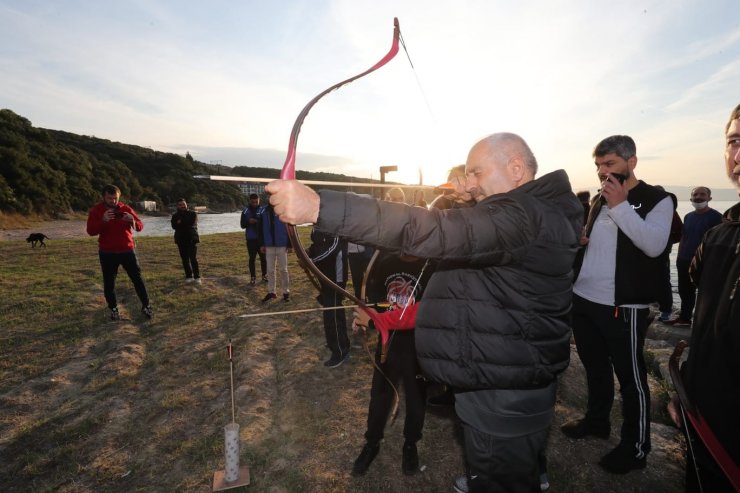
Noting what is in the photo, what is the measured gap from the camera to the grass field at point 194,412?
10.6 ft

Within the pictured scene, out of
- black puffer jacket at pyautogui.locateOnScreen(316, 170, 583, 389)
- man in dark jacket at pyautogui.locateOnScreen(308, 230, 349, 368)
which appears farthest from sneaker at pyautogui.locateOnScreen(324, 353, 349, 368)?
black puffer jacket at pyautogui.locateOnScreen(316, 170, 583, 389)

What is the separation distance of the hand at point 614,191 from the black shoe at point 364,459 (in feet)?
9.69

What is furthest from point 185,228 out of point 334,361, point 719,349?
point 719,349

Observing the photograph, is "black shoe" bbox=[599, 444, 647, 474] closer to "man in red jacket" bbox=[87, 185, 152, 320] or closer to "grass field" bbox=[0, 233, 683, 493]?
"grass field" bbox=[0, 233, 683, 493]

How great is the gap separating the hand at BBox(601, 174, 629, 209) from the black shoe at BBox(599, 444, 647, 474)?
217 cm

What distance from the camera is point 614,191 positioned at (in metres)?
2.82

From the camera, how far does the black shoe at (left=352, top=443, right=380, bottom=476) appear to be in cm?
328

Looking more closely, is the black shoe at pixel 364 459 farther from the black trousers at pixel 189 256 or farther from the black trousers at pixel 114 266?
the black trousers at pixel 189 256

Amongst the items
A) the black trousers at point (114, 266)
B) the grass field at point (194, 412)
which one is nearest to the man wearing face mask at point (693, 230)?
the grass field at point (194, 412)

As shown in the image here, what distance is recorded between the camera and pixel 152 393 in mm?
4652

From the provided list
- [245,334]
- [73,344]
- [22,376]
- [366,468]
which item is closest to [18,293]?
[73,344]

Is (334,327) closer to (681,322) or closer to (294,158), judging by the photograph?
(294,158)

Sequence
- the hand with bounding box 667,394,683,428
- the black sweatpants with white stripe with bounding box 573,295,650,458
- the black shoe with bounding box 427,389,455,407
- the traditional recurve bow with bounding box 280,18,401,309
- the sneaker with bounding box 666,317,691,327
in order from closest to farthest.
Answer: the traditional recurve bow with bounding box 280,18,401,309 < the hand with bounding box 667,394,683,428 < the black sweatpants with white stripe with bounding box 573,295,650,458 < the black shoe with bounding box 427,389,455,407 < the sneaker with bounding box 666,317,691,327

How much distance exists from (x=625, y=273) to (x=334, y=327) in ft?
12.2
